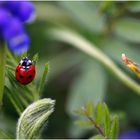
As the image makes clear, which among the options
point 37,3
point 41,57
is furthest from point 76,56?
point 37,3

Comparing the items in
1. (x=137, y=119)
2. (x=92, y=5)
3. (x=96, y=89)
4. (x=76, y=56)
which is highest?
(x=92, y=5)

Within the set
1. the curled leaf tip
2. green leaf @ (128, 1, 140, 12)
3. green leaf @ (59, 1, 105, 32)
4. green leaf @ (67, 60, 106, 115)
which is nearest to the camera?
the curled leaf tip

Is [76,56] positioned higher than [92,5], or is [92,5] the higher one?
[92,5]

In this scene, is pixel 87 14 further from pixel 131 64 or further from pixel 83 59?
pixel 131 64

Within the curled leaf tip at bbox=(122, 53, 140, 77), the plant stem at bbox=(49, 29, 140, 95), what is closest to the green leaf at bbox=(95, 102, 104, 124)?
the curled leaf tip at bbox=(122, 53, 140, 77)

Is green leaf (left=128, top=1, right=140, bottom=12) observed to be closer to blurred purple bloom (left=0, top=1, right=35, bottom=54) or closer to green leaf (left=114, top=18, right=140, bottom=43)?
green leaf (left=114, top=18, right=140, bottom=43)

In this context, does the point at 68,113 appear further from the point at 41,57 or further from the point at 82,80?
the point at 41,57

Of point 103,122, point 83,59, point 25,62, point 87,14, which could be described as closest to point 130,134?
point 83,59

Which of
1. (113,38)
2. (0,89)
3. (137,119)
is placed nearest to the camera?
(0,89)
